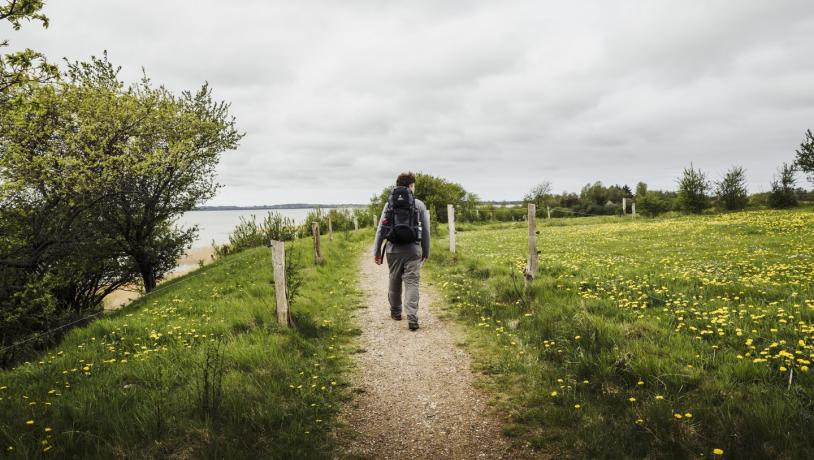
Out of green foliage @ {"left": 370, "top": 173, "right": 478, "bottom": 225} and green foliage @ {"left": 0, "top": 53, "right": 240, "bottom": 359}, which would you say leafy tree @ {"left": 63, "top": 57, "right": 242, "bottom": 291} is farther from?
green foliage @ {"left": 370, "top": 173, "right": 478, "bottom": 225}

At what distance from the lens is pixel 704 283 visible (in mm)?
9281

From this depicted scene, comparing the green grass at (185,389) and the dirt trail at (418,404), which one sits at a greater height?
the green grass at (185,389)

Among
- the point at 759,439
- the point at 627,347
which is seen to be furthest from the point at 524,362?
the point at 759,439

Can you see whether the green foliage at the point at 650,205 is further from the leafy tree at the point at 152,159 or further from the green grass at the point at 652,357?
the leafy tree at the point at 152,159

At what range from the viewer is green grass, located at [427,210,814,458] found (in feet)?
13.6

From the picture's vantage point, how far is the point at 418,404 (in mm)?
5629

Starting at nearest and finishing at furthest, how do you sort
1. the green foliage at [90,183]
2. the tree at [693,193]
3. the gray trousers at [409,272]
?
1. the gray trousers at [409,272]
2. the green foliage at [90,183]
3. the tree at [693,193]

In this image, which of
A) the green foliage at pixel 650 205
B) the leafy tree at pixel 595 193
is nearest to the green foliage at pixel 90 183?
the green foliage at pixel 650 205

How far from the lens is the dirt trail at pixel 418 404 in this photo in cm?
462

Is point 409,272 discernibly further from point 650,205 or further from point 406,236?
point 650,205

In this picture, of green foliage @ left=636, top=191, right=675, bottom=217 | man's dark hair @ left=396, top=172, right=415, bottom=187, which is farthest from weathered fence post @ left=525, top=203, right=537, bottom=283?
green foliage @ left=636, top=191, right=675, bottom=217

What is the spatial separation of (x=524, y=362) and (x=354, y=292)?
7.73 meters

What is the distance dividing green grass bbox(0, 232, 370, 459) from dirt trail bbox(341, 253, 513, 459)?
0.44 meters

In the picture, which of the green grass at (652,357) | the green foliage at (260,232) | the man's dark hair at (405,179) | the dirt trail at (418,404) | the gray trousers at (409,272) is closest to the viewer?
the green grass at (652,357)
